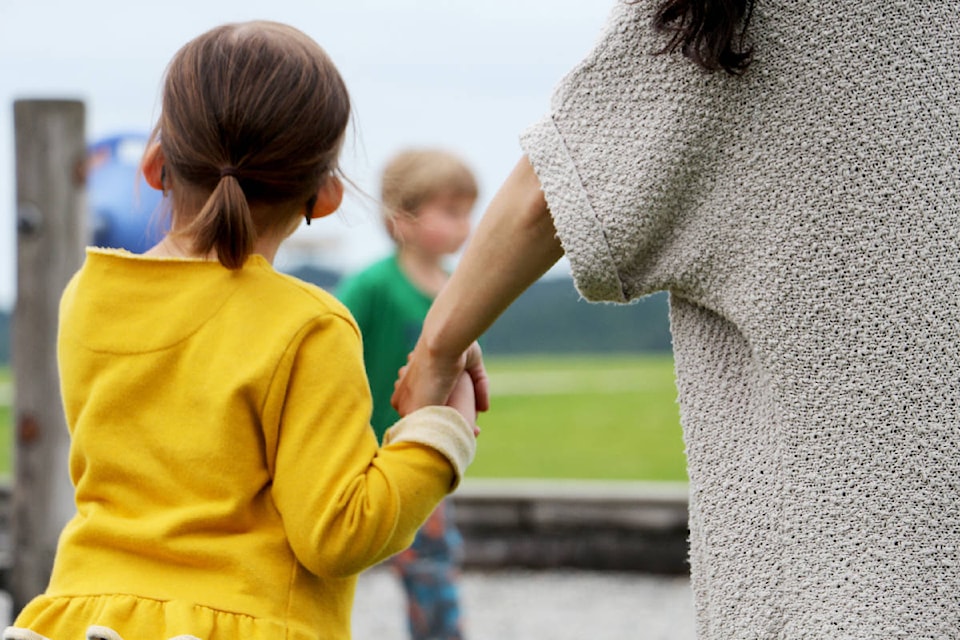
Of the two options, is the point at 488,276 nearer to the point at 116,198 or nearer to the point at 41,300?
the point at 41,300

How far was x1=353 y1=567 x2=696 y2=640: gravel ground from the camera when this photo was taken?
200 inches

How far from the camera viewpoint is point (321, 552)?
5.27 ft

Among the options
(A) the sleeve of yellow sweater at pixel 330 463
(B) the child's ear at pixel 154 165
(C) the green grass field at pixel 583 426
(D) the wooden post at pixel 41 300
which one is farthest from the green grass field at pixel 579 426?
(A) the sleeve of yellow sweater at pixel 330 463

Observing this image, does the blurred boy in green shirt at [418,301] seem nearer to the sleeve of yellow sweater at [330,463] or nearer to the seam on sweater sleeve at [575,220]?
the sleeve of yellow sweater at [330,463]

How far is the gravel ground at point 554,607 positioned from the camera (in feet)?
16.6

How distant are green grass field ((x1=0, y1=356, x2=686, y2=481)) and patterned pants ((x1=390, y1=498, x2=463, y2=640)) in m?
3.34

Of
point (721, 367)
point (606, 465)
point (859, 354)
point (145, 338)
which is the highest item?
point (859, 354)

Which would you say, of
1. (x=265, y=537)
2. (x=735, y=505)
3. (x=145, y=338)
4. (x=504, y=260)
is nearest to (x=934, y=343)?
(x=735, y=505)

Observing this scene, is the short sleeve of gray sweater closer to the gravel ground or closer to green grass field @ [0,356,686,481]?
the gravel ground

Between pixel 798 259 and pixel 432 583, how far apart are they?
2.85 m

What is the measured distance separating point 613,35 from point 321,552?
0.74 meters

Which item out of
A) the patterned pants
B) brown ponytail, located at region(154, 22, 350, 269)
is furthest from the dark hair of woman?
the patterned pants

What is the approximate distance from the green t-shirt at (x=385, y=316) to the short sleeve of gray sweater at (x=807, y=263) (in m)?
2.62

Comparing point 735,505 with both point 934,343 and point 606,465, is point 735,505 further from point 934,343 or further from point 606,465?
point 606,465
